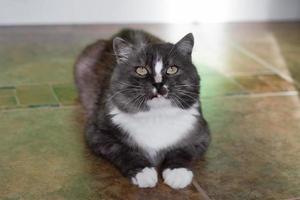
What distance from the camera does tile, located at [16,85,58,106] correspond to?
2.43 metres

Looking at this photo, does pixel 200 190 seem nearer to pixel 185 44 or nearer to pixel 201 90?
pixel 185 44

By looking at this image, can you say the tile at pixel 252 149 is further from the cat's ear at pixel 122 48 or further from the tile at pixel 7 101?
the tile at pixel 7 101

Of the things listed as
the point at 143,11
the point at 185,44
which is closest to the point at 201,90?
the point at 185,44

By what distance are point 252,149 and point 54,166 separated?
0.77 metres

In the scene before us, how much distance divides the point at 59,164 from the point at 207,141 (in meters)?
0.54

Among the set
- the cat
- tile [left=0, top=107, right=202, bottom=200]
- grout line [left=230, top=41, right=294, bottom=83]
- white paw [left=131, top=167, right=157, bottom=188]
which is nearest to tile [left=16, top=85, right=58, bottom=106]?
tile [left=0, top=107, right=202, bottom=200]

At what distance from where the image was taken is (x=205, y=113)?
239 centimetres

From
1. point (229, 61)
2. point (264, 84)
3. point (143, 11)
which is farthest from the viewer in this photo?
point (143, 11)

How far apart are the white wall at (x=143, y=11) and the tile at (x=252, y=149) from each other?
153cm

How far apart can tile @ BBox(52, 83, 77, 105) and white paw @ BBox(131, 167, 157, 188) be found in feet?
2.75

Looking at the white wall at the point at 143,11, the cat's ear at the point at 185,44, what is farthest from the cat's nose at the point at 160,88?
the white wall at the point at 143,11

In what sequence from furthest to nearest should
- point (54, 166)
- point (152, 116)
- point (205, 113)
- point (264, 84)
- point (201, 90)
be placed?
point (264, 84), point (201, 90), point (205, 113), point (54, 166), point (152, 116)

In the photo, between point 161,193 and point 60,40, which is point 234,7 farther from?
point 161,193

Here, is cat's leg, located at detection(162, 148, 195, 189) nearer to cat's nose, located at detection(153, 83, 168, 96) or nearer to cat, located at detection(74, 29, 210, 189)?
cat, located at detection(74, 29, 210, 189)
